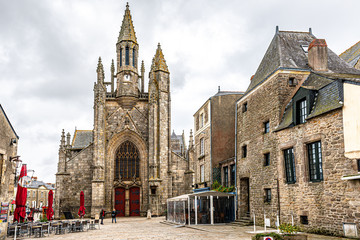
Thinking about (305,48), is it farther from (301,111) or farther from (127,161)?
(127,161)

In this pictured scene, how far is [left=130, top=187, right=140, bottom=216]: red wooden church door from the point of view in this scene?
102ft

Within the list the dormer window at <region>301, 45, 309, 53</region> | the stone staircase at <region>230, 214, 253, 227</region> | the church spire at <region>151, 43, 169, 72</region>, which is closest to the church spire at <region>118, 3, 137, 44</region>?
the church spire at <region>151, 43, 169, 72</region>

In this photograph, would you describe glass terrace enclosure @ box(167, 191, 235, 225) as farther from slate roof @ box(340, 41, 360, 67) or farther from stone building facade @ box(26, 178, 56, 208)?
stone building facade @ box(26, 178, 56, 208)

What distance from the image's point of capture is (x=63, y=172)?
3044 cm

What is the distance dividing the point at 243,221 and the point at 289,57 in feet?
29.9

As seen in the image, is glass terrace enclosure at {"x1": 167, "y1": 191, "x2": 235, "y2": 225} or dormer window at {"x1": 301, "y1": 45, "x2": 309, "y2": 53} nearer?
dormer window at {"x1": 301, "y1": 45, "x2": 309, "y2": 53}

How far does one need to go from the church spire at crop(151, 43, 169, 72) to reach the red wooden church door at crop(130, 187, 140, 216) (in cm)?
1133

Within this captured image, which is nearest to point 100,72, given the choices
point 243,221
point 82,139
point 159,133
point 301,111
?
point 159,133

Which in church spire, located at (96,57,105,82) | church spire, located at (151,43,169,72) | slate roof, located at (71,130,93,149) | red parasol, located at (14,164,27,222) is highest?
church spire, located at (151,43,169,72)

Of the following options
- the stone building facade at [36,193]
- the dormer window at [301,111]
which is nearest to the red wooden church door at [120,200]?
the dormer window at [301,111]

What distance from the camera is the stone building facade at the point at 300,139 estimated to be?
40.2 ft

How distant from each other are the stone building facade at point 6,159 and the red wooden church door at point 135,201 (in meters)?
17.9

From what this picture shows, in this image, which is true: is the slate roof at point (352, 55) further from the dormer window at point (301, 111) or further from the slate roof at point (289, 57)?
the dormer window at point (301, 111)

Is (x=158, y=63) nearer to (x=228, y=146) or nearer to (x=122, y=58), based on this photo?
(x=122, y=58)
